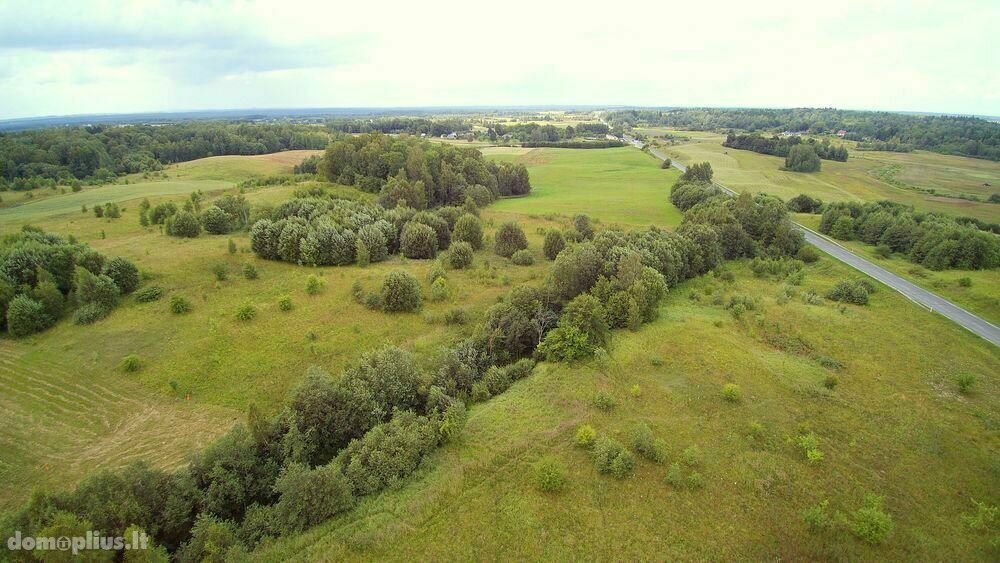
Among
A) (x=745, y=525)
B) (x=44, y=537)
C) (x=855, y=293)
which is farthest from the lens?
(x=855, y=293)

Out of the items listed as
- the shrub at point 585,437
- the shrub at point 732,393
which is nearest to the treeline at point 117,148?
the shrub at point 585,437

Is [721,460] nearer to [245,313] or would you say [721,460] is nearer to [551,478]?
[551,478]

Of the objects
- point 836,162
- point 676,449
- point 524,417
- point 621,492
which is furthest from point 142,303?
point 836,162

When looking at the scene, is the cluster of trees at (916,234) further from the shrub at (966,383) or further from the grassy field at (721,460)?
the shrub at (966,383)

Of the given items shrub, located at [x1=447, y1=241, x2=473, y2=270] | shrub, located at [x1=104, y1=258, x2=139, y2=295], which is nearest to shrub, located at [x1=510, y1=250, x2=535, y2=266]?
shrub, located at [x1=447, y1=241, x2=473, y2=270]

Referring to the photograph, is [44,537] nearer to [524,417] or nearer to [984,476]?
[524,417]
